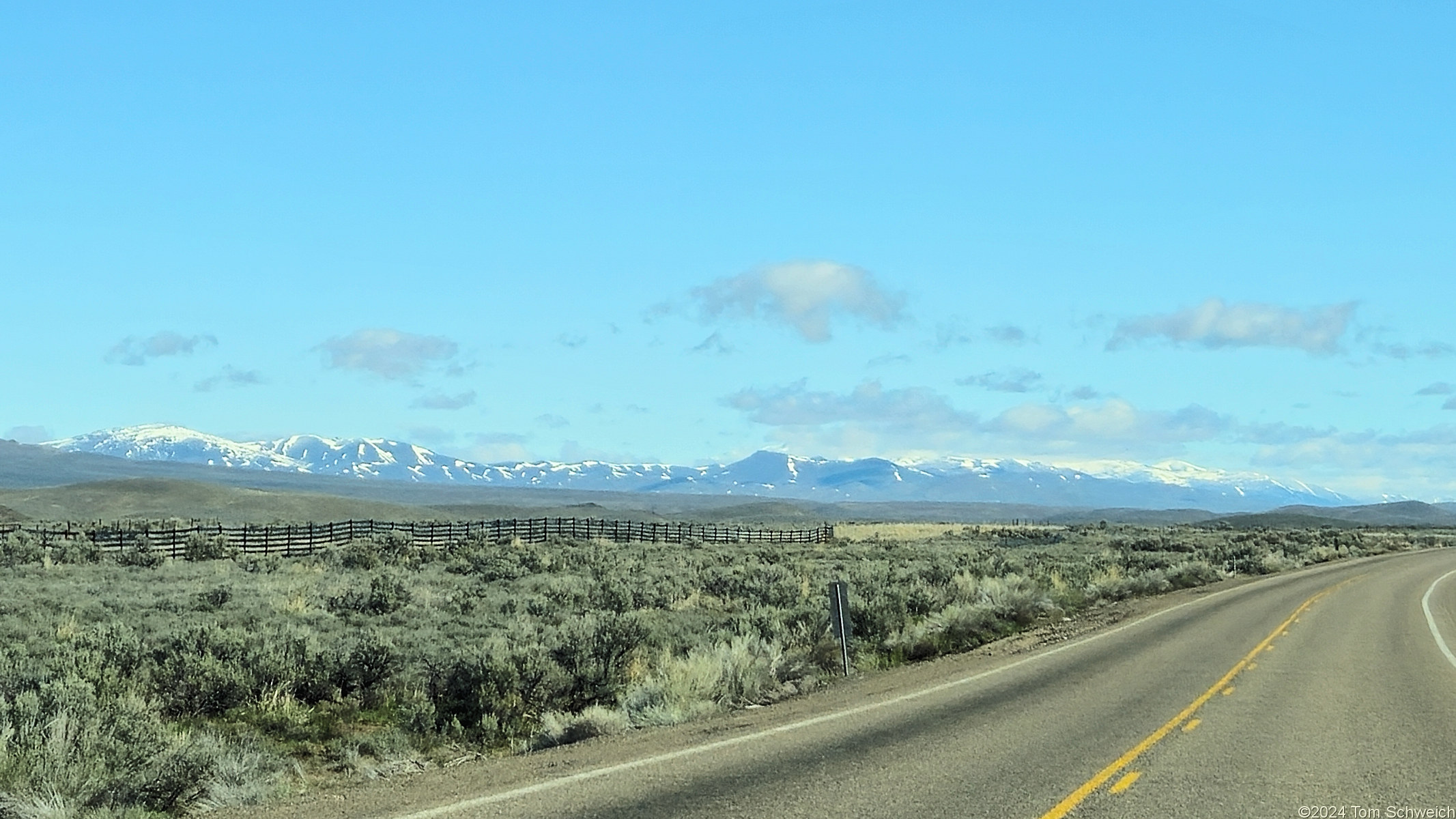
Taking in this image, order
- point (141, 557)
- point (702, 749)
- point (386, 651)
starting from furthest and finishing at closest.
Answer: point (141, 557) < point (386, 651) < point (702, 749)

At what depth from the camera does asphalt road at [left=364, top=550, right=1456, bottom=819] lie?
29.5 feet

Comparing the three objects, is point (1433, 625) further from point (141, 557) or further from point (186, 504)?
point (186, 504)

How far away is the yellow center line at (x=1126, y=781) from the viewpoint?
31.1 ft

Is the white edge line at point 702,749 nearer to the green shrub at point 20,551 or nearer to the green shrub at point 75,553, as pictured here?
the green shrub at point 20,551

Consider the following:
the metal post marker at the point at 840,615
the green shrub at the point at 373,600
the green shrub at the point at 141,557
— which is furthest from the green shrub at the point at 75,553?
the metal post marker at the point at 840,615

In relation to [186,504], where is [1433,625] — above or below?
below

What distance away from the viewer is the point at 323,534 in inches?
2169

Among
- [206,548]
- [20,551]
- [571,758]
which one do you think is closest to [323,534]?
[206,548]

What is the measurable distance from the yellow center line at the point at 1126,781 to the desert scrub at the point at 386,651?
17.7ft

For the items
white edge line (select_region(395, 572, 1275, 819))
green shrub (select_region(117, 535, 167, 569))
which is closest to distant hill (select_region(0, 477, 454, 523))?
green shrub (select_region(117, 535, 167, 569))

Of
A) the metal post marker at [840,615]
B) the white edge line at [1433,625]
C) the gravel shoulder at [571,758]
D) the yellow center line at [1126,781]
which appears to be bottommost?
the white edge line at [1433,625]

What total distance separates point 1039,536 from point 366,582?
6442 centimetres

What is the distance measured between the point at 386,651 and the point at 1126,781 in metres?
10.7

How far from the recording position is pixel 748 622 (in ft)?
73.7
